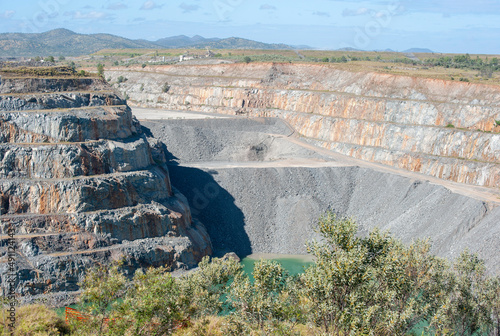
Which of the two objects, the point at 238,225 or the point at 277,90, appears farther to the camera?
the point at 277,90

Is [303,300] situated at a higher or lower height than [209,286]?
higher

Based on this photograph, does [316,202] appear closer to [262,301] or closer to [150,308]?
[262,301]

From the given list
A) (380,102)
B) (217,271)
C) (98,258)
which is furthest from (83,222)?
(380,102)

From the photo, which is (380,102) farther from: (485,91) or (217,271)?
(217,271)

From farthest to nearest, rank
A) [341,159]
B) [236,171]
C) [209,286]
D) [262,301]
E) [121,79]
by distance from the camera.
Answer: [121,79] → [341,159] → [236,171] → [209,286] → [262,301]

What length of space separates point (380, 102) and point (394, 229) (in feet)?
80.2

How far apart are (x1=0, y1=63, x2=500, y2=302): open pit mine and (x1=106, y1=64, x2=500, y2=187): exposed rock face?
20 cm

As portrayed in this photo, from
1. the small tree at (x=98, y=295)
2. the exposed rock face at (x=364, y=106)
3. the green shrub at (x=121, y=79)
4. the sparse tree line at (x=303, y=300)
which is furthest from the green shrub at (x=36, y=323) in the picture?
the green shrub at (x=121, y=79)

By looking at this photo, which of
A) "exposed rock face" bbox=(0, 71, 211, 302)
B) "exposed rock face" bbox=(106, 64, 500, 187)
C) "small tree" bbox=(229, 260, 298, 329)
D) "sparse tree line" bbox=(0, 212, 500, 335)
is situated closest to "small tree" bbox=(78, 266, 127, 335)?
"sparse tree line" bbox=(0, 212, 500, 335)

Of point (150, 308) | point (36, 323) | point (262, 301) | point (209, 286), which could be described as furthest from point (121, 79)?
point (150, 308)

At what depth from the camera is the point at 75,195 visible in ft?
114

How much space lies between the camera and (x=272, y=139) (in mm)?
64938

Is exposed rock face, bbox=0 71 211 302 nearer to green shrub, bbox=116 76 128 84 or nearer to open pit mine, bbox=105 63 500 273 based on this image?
open pit mine, bbox=105 63 500 273

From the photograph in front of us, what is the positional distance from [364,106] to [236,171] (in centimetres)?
2261
